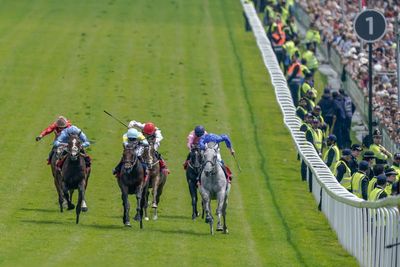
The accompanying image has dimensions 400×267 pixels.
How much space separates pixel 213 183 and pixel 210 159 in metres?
0.58

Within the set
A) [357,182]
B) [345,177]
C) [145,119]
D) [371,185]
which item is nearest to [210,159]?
[371,185]

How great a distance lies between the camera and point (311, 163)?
94.9 ft

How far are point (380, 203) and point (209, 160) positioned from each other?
19.0 feet

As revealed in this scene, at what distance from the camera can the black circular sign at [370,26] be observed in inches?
1246

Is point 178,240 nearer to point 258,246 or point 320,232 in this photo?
point 258,246

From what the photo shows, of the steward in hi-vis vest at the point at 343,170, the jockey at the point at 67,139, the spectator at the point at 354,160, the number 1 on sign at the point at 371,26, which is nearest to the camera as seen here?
the jockey at the point at 67,139

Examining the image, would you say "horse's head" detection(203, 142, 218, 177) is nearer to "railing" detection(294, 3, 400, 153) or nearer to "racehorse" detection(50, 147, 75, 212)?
"racehorse" detection(50, 147, 75, 212)

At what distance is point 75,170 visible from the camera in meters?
25.7

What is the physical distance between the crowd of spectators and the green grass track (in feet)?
8.33

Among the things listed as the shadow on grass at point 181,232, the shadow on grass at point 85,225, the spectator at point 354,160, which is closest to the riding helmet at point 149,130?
the shadow on grass at point 85,225

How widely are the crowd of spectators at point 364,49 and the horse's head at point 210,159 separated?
953 cm

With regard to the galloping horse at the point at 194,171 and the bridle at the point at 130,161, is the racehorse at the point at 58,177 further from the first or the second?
the galloping horse at the point at 194,171

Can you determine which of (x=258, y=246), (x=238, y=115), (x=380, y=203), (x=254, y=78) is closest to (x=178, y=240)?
(x=258, y=246)

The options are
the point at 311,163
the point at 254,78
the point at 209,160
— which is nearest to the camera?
the point at 209,160
